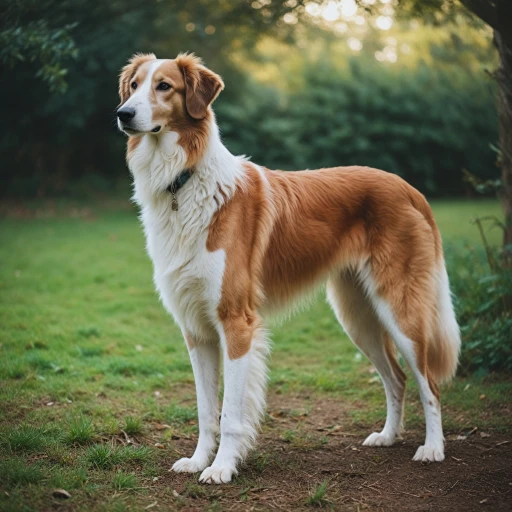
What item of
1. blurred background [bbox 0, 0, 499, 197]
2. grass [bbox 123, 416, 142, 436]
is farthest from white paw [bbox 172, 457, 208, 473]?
blurred background [bbox 0, 0, 499, 197]

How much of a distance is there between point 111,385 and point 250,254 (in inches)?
82.0

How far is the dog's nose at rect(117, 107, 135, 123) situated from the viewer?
11.6ft

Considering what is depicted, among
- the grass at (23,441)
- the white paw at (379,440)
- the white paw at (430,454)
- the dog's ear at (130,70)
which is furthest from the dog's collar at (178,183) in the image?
the white paw at (430,454)

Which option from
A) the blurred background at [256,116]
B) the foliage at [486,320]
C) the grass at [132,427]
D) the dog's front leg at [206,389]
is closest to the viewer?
the dog's front leg at [206,389]

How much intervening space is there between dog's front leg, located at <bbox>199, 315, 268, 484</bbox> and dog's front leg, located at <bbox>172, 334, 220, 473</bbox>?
239 millimetres

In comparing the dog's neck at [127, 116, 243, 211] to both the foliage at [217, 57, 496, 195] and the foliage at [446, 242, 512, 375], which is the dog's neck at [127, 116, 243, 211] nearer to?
the foliage at [446, 242, 512, 375]

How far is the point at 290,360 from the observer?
6207 mm

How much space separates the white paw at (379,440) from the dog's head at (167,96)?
242 cm

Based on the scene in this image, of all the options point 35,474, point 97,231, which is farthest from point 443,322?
point 97,231

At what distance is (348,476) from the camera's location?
12.2 ft

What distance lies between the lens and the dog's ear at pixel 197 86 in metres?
3.76

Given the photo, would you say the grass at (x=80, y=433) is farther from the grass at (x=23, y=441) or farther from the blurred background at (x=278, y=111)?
the blurred background at (x=278, y=111)

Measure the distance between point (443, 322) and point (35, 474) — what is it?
9.03ft

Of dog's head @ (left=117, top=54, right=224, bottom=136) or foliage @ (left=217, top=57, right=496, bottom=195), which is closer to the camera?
dog's head @ (left=117, top=54, right=224, bottom=136)
